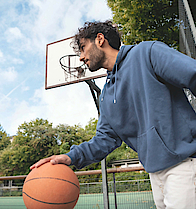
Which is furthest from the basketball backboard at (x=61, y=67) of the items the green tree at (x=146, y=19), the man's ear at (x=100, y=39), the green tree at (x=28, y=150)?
the green tree at (x=28, y=150)

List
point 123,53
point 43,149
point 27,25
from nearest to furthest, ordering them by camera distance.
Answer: point 123,53, point 43,149, point 27,25

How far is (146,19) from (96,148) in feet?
14.9

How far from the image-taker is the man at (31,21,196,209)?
0.89 m

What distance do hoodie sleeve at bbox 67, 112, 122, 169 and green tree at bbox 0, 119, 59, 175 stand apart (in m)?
24.8

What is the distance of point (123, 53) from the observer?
125 centimetres

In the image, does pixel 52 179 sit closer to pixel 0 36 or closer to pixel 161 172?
pixel 161 172

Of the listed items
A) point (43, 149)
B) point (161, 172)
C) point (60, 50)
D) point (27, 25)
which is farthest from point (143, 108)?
point (27, 25)

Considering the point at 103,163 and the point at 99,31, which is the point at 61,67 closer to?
the point at 103,163

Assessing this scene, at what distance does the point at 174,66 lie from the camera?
88 centimetres

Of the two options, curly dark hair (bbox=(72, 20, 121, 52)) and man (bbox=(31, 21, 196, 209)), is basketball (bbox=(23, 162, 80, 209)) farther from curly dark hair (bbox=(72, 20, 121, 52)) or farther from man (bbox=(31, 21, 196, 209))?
curly dark hair (bbox=(72, 20, 121, 52))

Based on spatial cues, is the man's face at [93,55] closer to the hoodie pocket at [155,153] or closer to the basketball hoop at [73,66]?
the hoodie pocket at [155,153]

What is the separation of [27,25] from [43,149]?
96.0ft

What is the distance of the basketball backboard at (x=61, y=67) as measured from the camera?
4.72 metres

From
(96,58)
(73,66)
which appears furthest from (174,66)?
(73,66)
